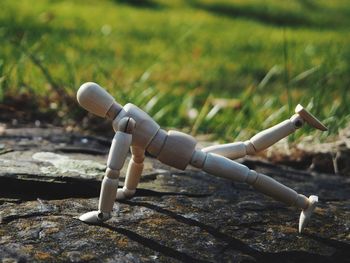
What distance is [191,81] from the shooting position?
16.8ft

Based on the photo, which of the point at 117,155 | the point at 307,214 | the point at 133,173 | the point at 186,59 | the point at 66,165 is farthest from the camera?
the point at 186,59

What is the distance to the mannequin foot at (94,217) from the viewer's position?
6.00ft

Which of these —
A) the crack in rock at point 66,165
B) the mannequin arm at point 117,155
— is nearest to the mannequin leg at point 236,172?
the mannequin arm at point 117,155

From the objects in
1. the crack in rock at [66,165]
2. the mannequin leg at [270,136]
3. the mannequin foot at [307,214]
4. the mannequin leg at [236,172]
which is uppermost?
the mannequin leg at [270,136]

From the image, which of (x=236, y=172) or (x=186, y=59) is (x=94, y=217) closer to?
(x=236, y=172)

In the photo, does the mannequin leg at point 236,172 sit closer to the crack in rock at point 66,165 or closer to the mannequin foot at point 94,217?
the mannequin foot at point 94,217

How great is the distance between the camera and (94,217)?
1.85 meters

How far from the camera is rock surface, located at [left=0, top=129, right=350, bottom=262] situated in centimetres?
→ 174

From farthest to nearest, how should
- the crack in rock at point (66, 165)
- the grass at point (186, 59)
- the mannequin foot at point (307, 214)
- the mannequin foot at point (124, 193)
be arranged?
the grass at point (186, 59)
the crack in rock at point (66, 165)
the mannequin foot at point (124, 193)
the mannequin foot at point (307, 214)

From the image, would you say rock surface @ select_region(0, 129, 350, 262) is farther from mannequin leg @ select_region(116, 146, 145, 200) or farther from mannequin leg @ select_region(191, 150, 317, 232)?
mannequin leg @ select_region(191, 150, 317, 232)

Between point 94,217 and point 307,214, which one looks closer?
point 94,217

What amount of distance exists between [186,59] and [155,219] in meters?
4.18

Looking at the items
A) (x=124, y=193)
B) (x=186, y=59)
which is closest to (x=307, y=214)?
(x=124, y=193)

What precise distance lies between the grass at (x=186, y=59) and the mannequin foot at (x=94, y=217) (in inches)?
57.9
